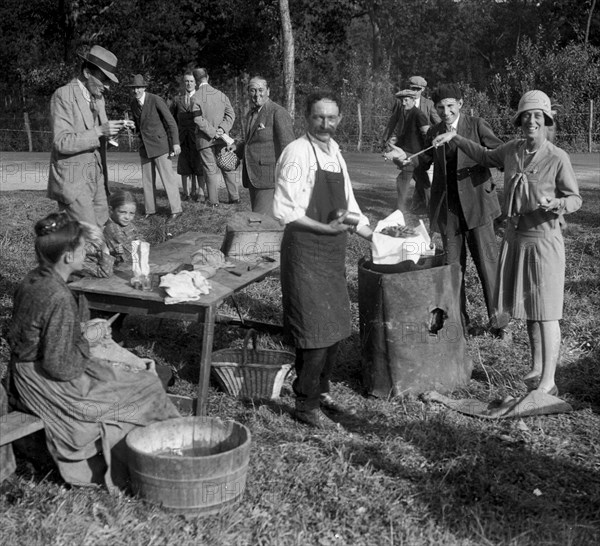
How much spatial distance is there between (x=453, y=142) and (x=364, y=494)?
3.21 meters

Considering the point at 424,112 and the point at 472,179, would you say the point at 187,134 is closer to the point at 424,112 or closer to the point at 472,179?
the point at 424,112

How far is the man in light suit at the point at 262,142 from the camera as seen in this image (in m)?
8.57

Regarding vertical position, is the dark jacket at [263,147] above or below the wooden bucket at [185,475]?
above

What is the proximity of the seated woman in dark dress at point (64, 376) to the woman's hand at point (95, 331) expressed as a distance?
2.04 ft

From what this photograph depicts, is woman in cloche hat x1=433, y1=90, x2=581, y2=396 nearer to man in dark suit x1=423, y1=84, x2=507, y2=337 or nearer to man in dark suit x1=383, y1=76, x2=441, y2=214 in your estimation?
man in dark suit x1=423, y1=84, x2=507, y2=337

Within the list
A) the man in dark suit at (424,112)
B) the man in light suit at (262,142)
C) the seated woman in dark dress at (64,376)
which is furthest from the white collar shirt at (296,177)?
the man in dark suit at (424,112)

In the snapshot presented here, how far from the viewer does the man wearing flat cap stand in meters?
10.3

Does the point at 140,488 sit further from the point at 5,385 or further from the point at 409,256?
the point at 409,256

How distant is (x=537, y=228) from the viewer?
5.11 metres

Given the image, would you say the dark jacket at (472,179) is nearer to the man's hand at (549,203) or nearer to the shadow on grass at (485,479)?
the man's hand at (549,203)

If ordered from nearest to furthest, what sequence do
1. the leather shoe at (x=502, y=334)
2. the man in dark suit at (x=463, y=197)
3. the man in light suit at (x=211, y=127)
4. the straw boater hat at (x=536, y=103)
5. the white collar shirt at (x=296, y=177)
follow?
the white collar shirt at (x=296, y=177) → the straw boater hat at (x=536, y=103) → the man in dark suit at (x=463, y=197) → the leather shoe at (x=502, y=334) → the man in light suit at (x=211, y=127)

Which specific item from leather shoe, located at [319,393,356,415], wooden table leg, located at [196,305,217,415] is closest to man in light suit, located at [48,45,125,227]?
wooden table leg, located at [196,305,217,415]

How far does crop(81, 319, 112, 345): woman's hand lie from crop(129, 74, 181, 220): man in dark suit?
6040 millimetres

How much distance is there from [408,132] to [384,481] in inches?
269
